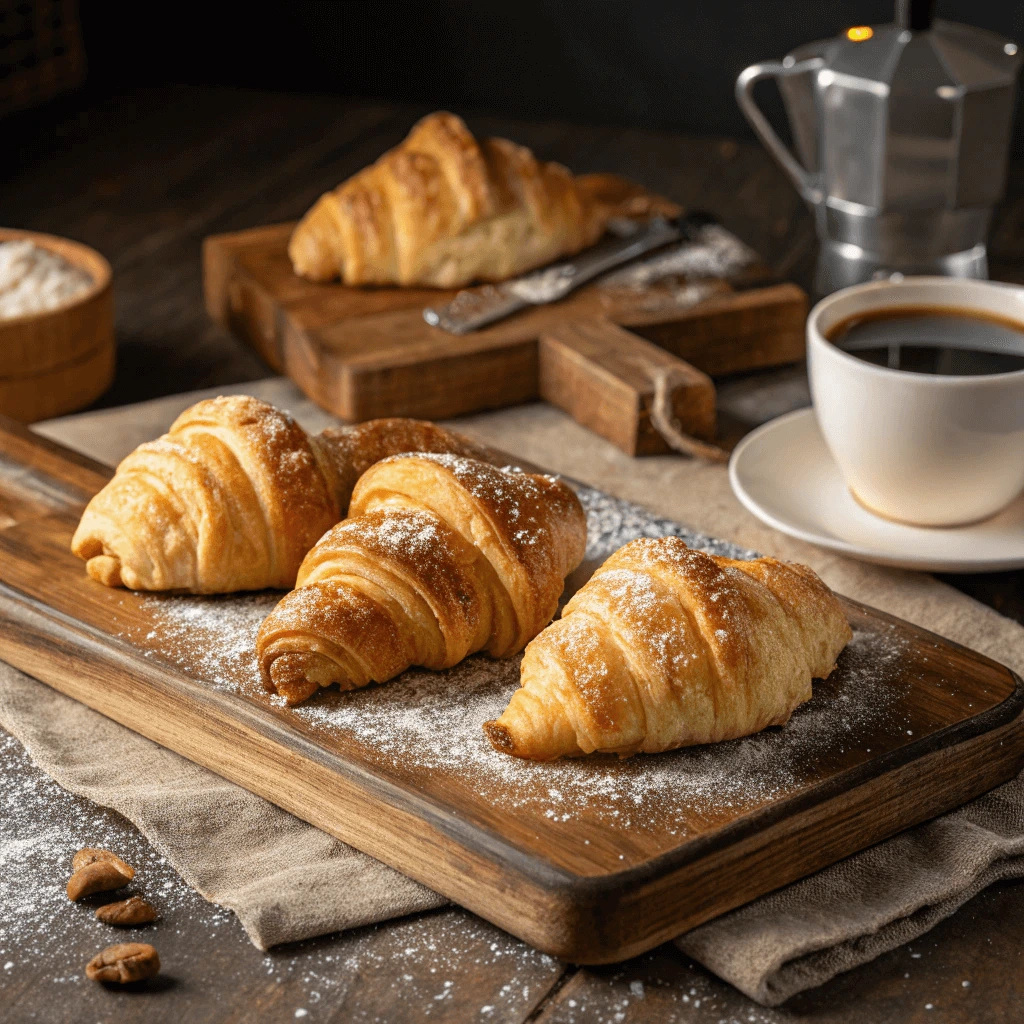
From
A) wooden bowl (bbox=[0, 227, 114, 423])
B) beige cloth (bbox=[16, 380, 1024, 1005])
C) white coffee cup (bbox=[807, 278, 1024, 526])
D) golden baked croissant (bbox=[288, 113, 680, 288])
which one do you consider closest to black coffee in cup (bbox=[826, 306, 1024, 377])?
white coffee cup (bbox=[807, 278, 1024, 526])

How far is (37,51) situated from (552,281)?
5.52 ft

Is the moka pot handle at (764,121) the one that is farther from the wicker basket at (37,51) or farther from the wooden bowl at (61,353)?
the wicker basket at (37,51)

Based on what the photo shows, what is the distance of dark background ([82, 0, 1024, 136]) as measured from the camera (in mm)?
3076

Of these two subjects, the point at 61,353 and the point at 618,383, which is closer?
the point at 618,383

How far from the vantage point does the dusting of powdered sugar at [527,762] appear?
1072 mm

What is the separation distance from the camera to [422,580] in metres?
1.20

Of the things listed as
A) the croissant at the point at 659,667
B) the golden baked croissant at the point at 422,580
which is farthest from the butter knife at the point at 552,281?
the croissant at the point at 659,667

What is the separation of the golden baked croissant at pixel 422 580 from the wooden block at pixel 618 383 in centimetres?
53

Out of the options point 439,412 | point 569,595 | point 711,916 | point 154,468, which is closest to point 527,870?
point 711,916

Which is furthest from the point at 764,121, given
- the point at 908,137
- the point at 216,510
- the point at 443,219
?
the point at 216,510

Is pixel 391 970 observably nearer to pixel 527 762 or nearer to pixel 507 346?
pixel 527 762

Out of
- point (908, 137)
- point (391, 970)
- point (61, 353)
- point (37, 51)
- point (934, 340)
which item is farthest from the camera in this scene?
point (37, 51)

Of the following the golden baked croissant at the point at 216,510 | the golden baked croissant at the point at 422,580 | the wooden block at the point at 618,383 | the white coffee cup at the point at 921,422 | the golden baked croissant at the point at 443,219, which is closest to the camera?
the golden baked croissant at the point at 422,580

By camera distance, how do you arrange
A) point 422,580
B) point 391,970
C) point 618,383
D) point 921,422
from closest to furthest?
point 391,970 → point 422,580 → point 921,422 → point 618,383
